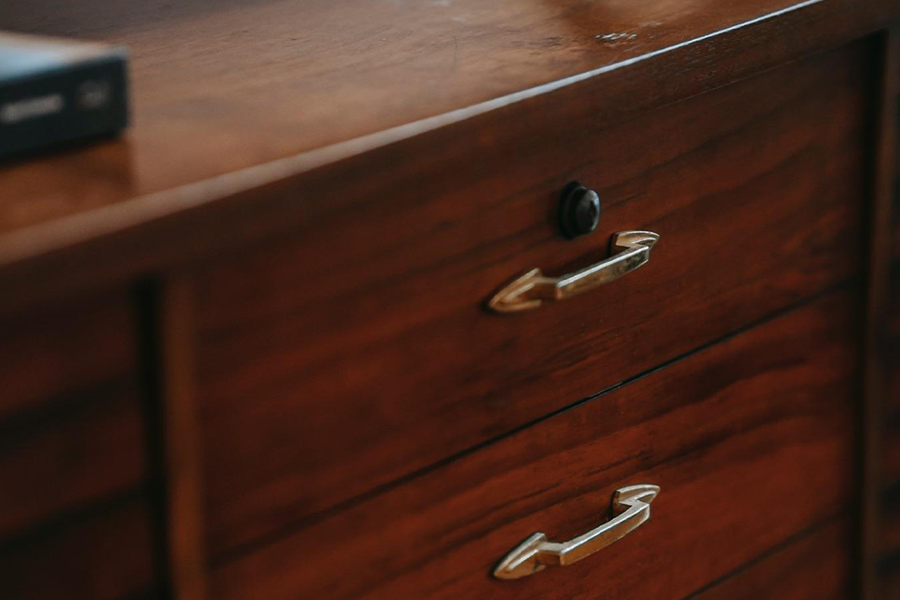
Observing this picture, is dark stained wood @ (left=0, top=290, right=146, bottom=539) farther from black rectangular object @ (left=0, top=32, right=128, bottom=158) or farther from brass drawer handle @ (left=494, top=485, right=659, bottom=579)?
brass drawer handle @ (left=494, top=485, right=659, bottom=579)

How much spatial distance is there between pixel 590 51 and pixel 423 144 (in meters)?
0.18

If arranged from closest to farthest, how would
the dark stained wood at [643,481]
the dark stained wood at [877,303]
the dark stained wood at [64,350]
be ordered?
1. the dark stained wood at [64,350]
2. the dark stained wood at [643,481]
3. the dark stained wood at [877,303]

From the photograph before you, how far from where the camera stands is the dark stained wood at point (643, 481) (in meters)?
0.61

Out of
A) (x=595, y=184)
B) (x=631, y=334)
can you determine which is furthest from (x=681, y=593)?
(x=595, y=184)

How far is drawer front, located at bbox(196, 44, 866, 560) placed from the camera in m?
0.54

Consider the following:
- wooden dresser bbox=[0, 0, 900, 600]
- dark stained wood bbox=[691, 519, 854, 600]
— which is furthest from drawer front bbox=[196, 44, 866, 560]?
dark stained wood bbox=[691, 519, 854, 600]

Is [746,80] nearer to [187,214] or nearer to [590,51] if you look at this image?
[590,51]

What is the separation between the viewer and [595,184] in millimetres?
696

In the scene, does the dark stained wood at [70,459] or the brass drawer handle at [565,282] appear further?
the brass drawer handle at [565,282]

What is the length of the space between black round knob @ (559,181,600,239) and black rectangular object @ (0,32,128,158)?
0.25 meters

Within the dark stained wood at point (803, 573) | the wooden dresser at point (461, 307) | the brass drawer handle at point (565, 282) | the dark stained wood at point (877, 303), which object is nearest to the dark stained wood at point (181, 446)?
the wooden dresser at point (461, 307)

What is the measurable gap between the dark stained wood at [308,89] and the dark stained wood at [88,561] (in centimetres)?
12

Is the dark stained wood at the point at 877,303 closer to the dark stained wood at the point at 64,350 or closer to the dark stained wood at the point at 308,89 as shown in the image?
the dark stained wood at the point at 308,89

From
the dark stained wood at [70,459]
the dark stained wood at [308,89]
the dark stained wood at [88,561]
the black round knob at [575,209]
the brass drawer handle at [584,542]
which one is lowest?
the brass drawer handle at [584,542]
